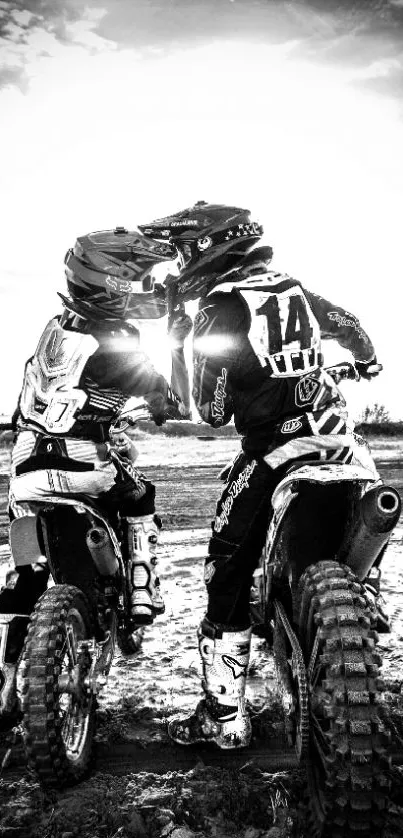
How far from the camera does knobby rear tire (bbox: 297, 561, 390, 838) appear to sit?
7.18ft

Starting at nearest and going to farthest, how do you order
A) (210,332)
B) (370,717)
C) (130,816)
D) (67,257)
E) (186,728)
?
1. (370,717)
2. (130,816)
3. (210,332)
4. (186,728)
5. (67,257)

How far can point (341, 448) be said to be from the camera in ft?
9.39

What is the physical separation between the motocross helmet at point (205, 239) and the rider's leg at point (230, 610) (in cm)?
96

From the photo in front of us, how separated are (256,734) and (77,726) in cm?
91

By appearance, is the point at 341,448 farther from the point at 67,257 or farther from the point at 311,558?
the point at 67,257

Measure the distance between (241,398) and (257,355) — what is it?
24 centimetres

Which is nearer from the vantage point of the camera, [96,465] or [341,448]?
[341,448]

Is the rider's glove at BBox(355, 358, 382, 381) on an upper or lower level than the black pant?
upper

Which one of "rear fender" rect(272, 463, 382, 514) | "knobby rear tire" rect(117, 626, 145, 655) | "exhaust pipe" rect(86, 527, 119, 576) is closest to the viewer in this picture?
"rear fender" rect(272, 463, 382, 514)

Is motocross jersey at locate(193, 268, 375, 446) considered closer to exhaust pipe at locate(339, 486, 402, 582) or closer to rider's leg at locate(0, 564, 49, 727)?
exhaust pipe at locate(339, 486, 402, 582)

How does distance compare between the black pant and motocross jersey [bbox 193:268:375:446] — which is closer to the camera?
motocross jersey [bbox 193:268:375:446]

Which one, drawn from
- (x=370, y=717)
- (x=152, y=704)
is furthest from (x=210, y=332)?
(x=152, y=704)

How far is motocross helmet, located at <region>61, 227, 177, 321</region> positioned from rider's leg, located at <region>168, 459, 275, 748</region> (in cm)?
107

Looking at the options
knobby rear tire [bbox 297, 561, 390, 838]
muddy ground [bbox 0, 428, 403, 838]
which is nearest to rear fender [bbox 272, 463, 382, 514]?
knobby rear tire [bbox 297, 561, 390, 838]
